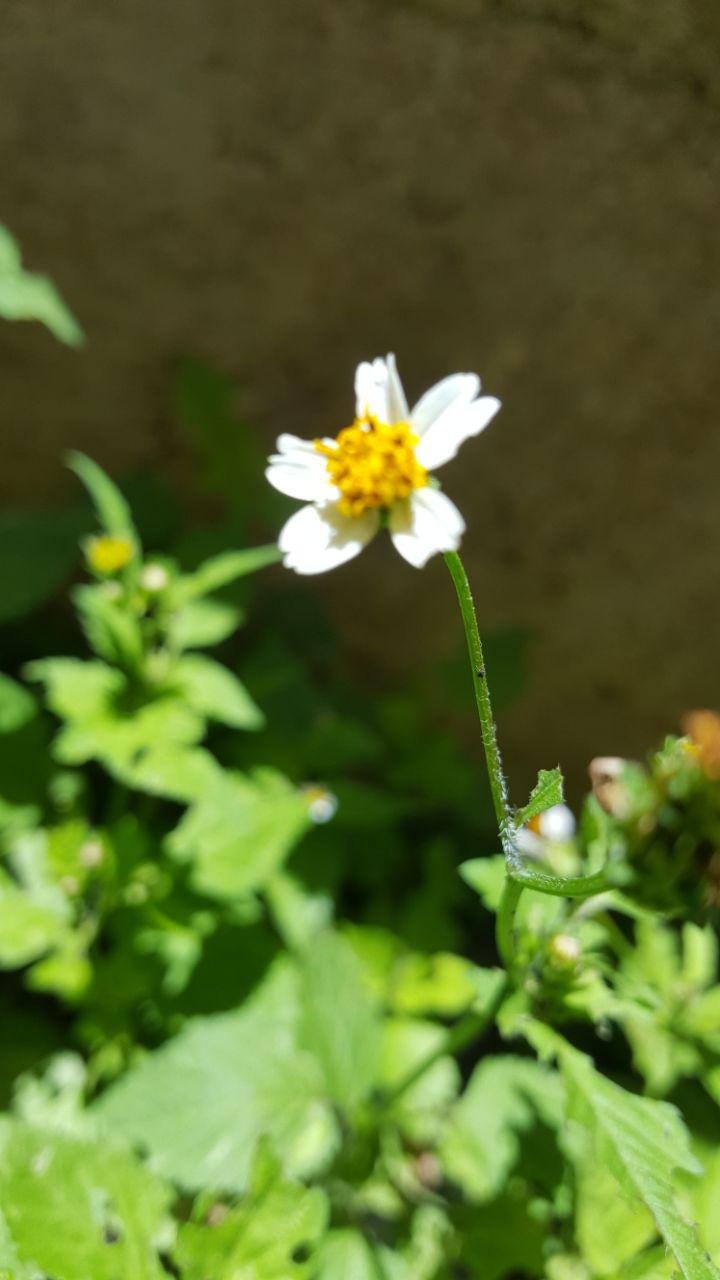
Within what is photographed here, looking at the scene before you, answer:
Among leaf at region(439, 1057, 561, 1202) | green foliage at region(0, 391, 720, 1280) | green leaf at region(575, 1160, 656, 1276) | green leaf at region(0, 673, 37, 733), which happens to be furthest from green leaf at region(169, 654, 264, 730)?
green leaf at region(575, 1160, 656, 1276)

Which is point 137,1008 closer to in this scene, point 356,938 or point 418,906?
point 356,938

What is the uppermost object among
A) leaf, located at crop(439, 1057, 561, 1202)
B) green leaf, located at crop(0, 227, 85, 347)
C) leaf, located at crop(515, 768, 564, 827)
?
green leaf, located at crop(0, 227, 85, 347)

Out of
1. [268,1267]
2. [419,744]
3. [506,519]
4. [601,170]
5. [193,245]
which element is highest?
[193,245]

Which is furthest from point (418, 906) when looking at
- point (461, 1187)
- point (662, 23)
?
point (662, 23)

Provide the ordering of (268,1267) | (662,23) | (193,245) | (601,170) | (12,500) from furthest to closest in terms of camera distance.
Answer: (12,500) → (193,245) → (601,170) → (662,23) → (268,1267)

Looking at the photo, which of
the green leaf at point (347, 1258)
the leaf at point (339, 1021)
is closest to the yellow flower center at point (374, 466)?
the leaf at point (339, 1021)

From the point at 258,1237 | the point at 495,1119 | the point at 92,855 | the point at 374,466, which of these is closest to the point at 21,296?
the point at 374,466

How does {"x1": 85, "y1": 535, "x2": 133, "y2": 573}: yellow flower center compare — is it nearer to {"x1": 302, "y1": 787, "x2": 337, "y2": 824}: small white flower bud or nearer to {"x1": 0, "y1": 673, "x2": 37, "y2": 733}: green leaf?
{"x1": 0, "y1": 673, "x2": 37, "y2": 733}: green leaf

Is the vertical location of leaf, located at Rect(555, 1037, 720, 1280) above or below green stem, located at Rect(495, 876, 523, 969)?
below
